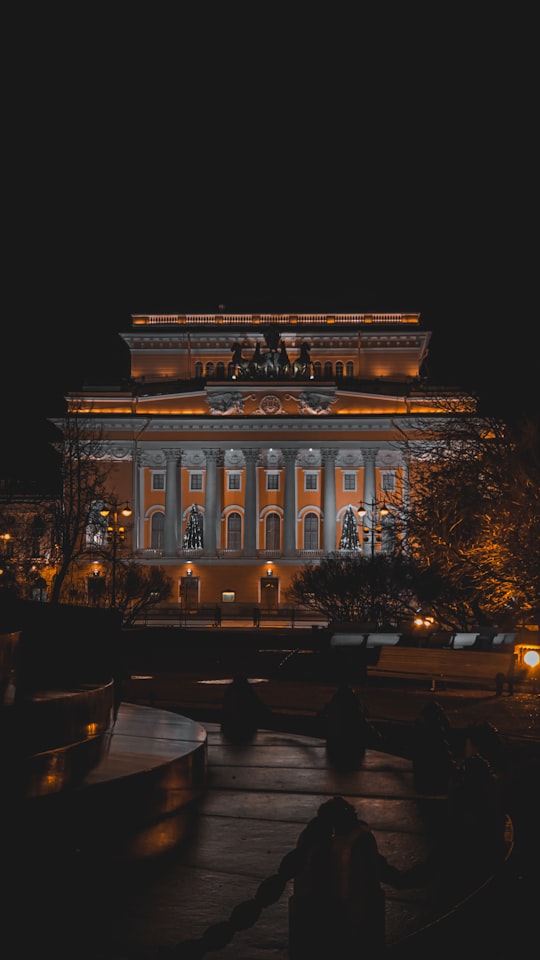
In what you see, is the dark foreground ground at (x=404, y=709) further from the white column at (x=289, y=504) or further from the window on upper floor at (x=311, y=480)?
the window on upper floor at (x=311, y=480)

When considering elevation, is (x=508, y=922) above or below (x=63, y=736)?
below

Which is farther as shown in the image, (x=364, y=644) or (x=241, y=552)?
(x=241, y=552)

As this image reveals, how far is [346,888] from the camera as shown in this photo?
485 cm

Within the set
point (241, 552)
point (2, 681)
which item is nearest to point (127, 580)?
point (241, 552)

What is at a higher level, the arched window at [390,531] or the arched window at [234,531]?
the arched window at [234,531]

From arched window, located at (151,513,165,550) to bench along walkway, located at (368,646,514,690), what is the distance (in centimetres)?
5420

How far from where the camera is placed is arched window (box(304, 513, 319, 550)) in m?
83.1

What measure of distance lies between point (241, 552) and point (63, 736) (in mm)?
74734

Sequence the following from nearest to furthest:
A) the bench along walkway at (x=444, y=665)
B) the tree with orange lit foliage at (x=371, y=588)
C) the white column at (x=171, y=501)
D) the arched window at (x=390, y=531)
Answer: the bench along walkway at (x=444, y=665) → the arched window at (x=390, y=531) → the tree with orange lit foliage at (x=371, y=588) → the white column at (x=171, y=501)

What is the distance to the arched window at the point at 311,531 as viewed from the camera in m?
83.1

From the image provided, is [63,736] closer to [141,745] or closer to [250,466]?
[141,745]

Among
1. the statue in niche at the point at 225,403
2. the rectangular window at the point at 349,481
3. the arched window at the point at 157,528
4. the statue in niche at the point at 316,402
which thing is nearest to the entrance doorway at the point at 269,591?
the arched window at the point at 157,528

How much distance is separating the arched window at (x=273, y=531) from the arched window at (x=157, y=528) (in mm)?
8156

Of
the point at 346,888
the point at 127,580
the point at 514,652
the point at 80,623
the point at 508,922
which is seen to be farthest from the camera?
the point at 127,580
